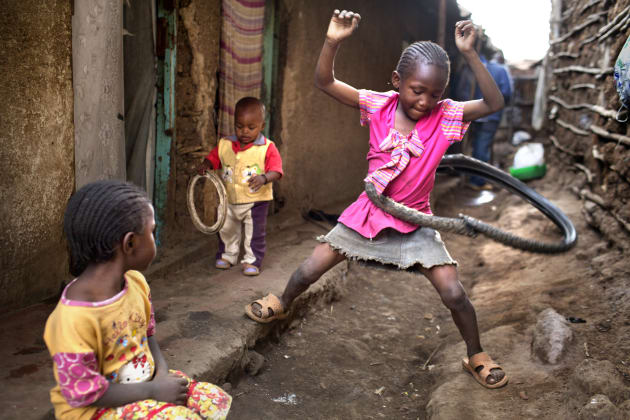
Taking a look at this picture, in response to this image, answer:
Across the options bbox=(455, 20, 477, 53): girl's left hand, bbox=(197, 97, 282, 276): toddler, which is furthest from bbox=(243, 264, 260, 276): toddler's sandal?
bbox=(455, 20, 477, 53): girl's left hand

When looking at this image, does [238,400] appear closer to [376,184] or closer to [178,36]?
[376,184]

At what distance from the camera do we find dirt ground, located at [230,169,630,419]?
8.82ft

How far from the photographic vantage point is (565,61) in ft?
25.8

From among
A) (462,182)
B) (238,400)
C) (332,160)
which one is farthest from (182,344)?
(462,182)

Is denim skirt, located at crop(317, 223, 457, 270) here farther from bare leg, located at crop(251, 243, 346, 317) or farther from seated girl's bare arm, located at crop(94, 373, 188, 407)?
seated girl's bare arm, located at crop(94, 373, 188, 407)

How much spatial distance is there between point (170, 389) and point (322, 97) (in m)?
4.94

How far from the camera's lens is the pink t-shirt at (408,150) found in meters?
2.80

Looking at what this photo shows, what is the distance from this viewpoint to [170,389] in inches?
67.8

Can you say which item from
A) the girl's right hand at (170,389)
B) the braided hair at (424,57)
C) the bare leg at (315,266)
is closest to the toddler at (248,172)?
the bare leg at (315,266)

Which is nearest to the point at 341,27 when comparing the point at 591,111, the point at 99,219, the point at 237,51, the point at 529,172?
the point at 99,219

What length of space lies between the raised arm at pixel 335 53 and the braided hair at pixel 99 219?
56.4 inches

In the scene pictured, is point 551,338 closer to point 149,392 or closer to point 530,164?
point 149,392

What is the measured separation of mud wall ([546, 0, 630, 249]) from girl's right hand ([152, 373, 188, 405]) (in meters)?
3.64

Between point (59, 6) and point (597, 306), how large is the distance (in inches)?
148
